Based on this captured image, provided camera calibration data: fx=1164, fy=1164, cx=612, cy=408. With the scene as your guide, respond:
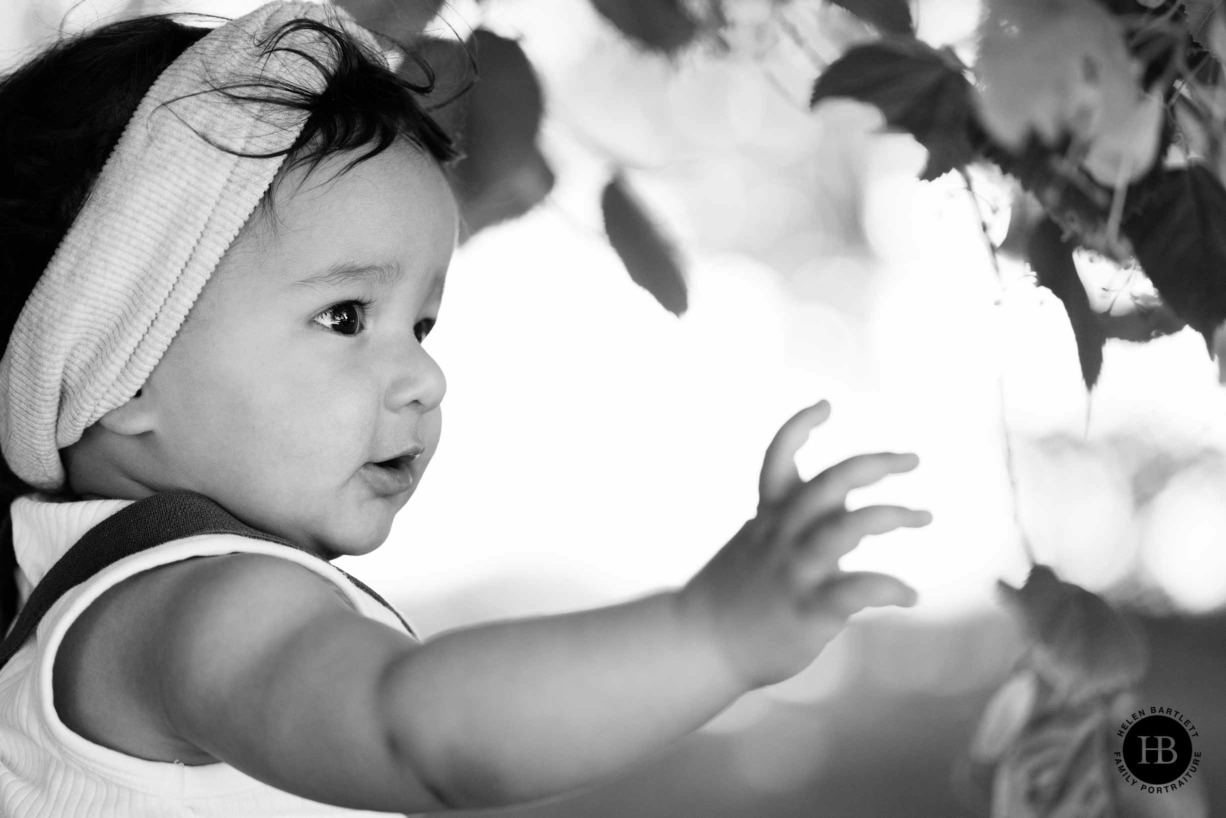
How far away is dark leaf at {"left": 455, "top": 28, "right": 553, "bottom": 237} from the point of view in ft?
1.65

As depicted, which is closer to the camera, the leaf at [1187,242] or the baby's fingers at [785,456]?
the baby's fingers at [785,456]

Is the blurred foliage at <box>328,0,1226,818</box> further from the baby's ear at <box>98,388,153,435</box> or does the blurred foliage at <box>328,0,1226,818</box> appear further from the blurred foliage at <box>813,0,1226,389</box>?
the baby's ear at <box>98,388,153,435</box>

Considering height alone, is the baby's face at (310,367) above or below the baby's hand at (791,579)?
below

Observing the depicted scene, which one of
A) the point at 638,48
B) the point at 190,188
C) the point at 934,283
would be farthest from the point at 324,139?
the point at 934,283

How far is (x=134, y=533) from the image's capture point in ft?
1.20

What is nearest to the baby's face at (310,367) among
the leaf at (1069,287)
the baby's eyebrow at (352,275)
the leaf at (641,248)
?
the baby's eyebrow at (352,275)

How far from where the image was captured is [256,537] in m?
0.36

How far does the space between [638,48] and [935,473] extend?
235mm

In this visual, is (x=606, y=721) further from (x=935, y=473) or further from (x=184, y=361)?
(x=935, y=473)

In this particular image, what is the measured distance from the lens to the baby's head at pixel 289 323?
1.27 feet

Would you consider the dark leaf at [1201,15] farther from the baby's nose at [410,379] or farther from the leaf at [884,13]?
the baby's nose at [410,379]

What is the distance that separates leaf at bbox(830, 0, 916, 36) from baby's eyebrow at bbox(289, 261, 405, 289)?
0.20 meters

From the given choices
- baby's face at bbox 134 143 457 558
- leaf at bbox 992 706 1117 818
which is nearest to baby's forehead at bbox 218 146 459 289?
baby's face at bbox 134 143 457 558

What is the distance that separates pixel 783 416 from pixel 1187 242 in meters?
0.18
